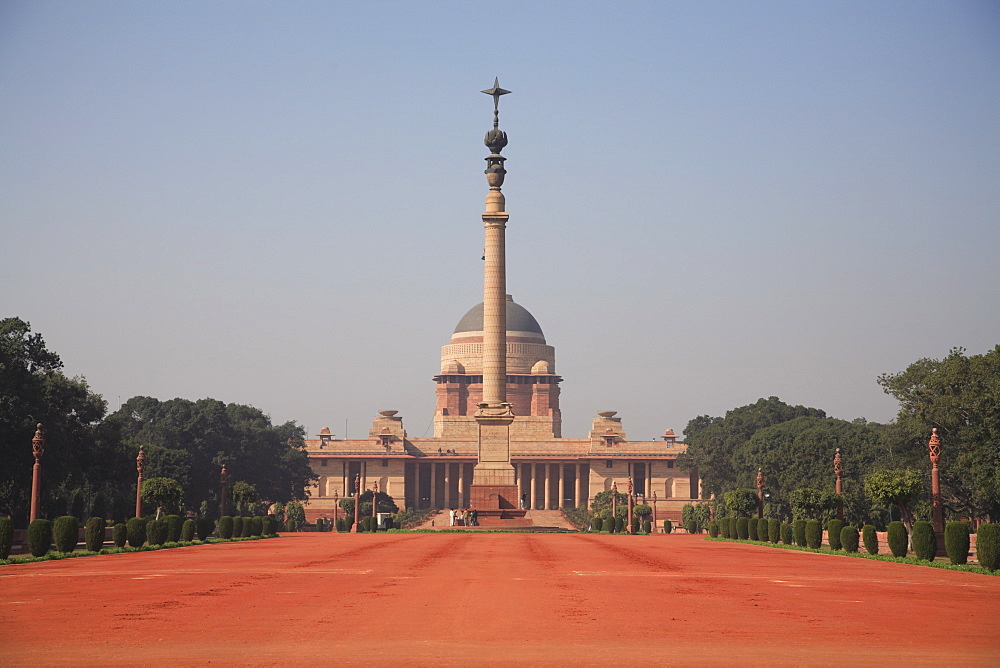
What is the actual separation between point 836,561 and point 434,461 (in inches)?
4743

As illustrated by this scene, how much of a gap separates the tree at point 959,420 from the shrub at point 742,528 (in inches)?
491

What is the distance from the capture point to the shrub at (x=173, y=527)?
49219 mm

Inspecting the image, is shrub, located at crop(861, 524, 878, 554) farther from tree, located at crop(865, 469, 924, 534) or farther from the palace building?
the palace building

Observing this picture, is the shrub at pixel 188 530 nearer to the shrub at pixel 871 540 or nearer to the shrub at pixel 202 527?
the shrub at pixel 202 527

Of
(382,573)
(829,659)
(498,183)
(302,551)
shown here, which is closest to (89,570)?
(382,573)

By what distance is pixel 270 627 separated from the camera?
1755 centimetres

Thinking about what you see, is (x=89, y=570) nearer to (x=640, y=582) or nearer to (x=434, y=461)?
(x=640, y=582)

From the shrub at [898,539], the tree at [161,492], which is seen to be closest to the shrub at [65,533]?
the tree at [161,492]

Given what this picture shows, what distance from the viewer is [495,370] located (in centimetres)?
9012

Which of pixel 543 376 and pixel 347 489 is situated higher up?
pixel 543 376

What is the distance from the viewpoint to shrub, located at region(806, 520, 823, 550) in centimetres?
4672

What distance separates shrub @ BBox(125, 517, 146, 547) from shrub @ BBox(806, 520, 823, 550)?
85.4 ft

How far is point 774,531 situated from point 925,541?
57.5 ft

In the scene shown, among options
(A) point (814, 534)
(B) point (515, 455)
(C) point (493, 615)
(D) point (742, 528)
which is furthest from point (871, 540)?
(B) point (515, 455)
